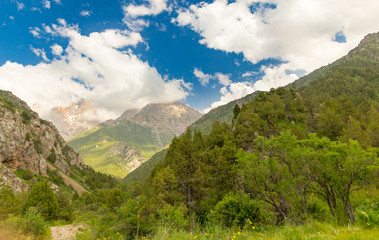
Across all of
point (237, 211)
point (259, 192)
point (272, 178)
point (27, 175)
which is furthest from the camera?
point (27, 175)

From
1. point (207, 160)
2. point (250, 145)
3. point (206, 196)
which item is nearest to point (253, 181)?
point (206, 196)

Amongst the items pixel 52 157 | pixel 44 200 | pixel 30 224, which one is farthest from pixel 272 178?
pixel 52 157

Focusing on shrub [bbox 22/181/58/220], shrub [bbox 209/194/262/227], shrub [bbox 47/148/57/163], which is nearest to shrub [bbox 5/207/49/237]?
shrub [bbox 209/194/262/227]

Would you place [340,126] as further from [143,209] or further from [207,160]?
[143,209]

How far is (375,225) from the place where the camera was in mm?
5113

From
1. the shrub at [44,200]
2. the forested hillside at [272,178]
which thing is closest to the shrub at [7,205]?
the shrub at [44,200]

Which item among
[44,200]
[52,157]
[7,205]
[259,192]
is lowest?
[44,200]

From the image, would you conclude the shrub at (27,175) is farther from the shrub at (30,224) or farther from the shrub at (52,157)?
the shrub at (30,224)

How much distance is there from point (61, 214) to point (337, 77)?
208978 millimetres

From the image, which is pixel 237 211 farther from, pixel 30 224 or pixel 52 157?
pixel 52 157

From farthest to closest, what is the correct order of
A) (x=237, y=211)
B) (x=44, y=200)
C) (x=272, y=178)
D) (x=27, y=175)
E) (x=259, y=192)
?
(x=27, y=175)
(x=44, y=200)
(x=259, y=192)
(x=272, y=178)
(x=237, y=211)

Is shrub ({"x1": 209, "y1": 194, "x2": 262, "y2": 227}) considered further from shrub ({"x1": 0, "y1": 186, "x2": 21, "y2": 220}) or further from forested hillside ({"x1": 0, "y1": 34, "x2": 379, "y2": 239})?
shrub ({"x1": 0, "y1": 186, "x2": 21, "y2": 220})

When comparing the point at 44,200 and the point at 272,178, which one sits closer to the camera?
the point at 272,178

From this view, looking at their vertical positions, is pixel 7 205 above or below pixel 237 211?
above
